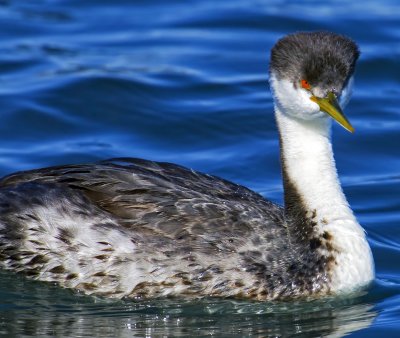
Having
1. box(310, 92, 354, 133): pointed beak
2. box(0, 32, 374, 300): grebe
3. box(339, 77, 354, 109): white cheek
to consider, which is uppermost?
box(339, 77, 354, 109): white cheek

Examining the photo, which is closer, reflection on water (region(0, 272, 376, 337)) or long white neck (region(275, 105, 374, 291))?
reflection on water (region(0, 272, 376, 337))

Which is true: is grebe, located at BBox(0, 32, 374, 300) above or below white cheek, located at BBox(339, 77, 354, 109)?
below

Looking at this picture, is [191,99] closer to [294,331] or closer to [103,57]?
[103,57]

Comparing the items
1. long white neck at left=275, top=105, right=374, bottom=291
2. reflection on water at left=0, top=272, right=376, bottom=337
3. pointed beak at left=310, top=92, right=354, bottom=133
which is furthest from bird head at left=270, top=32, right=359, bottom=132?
reflection on water at left=0, top=272, right=376, bottom=337

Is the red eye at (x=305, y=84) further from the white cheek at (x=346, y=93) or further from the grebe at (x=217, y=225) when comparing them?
the white cheek at (x=346, y=93)

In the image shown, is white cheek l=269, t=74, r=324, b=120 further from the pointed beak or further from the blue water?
the blue water

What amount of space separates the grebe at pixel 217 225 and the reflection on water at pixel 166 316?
9 centimetres

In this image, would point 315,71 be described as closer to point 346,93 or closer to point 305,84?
point 305,84

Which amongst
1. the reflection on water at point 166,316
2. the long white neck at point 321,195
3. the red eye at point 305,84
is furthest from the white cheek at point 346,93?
the reflection on water at point 166,316

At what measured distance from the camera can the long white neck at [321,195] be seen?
9.52 m

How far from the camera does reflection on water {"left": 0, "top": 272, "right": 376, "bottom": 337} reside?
29.8 ft

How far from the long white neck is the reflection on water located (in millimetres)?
261

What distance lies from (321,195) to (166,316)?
1474 mm

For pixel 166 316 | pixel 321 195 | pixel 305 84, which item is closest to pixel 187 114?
pixel 321 195
